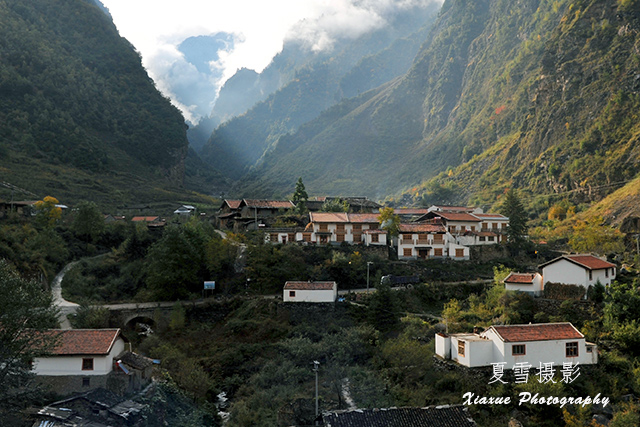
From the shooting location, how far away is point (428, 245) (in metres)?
53.3

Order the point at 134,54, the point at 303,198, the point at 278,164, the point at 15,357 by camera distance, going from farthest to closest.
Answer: the point at 278,164
the point at 134,54
the point at 303,198
the point at 15,357

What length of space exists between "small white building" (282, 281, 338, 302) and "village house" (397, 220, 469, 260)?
40.9 feet

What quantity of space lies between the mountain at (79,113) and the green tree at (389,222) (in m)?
53.1

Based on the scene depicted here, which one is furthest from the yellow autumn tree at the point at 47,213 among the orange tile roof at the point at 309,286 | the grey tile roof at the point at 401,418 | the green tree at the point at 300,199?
the grey tile roof at the point at 401,418

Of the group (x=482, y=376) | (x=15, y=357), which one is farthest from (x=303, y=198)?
(x=15, y=357)

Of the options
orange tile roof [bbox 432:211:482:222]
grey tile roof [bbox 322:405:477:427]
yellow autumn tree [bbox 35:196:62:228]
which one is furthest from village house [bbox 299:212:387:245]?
yellow autumn tree [bbox 35:196:62:228]

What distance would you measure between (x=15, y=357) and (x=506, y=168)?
96.8 metres

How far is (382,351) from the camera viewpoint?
3441 cm

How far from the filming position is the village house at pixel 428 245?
52969 millimetres

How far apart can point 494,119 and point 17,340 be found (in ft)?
402

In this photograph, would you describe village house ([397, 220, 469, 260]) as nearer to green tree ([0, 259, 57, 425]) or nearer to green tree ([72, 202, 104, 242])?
green tree ([0, 259, 57, 425])

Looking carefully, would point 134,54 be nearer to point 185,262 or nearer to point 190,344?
point 185,262

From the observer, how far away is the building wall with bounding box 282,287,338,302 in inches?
1679

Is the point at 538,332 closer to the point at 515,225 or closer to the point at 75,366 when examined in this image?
the point at 515,225
